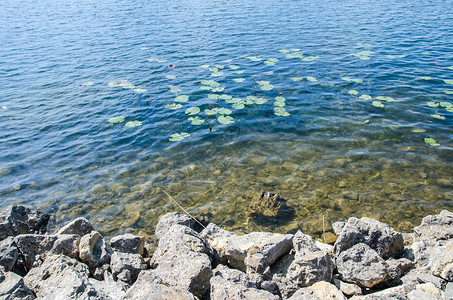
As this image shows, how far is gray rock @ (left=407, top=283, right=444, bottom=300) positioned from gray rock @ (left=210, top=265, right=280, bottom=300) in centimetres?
172

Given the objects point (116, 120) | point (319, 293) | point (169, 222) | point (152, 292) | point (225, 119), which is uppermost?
point (152, 292)

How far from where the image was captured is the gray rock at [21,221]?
5879 mm

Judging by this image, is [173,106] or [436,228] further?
[173,106]

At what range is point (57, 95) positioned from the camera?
13.5 metres

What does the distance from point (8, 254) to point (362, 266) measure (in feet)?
18.3

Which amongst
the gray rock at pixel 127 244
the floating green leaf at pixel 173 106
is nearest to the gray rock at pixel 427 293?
the gray rock at pixel 127 244

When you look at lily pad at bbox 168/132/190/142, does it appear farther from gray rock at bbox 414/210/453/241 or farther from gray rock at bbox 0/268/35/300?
gray rock at bbox 414/210/453/241

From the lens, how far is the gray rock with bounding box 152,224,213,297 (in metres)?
4.22

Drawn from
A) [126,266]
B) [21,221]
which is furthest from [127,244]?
[21,221]

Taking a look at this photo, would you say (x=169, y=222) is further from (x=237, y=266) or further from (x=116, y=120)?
(x=116, y=120)

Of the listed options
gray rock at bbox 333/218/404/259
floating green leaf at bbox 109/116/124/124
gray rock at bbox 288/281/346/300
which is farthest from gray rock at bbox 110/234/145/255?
floating green leaf at bbox 109/116/124/124

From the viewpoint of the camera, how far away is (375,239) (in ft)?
16.3

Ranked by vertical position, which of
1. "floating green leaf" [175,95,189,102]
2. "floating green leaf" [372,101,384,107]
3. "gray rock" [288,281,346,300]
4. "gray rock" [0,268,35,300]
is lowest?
"floating green leaf" [175,95,189,102]

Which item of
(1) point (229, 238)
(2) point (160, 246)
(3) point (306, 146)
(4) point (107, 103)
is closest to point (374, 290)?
(1) point (229, 238)
